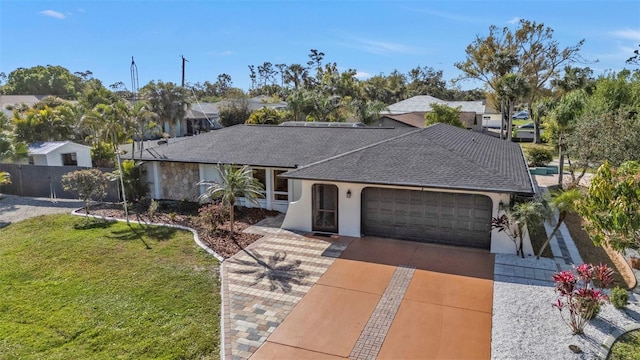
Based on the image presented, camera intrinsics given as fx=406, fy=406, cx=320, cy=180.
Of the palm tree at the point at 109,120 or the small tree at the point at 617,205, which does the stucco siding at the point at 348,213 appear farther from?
the palm tree at the point at 109,120

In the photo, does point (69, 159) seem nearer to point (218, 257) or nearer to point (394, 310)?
point (218, 257)

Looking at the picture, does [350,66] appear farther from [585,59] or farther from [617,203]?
[617,203]

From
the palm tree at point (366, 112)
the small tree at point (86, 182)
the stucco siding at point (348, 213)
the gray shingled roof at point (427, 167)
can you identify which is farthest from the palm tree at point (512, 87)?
the small tree at point (86, 182)

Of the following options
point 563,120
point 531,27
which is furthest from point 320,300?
point 531,27

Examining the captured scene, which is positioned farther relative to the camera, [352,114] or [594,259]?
[352,114]

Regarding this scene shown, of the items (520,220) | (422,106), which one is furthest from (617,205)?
(422,106)

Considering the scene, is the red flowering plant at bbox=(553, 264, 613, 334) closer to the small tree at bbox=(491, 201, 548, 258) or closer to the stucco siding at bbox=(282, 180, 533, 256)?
the small tree at bbox=(491, 201, 548, 258)

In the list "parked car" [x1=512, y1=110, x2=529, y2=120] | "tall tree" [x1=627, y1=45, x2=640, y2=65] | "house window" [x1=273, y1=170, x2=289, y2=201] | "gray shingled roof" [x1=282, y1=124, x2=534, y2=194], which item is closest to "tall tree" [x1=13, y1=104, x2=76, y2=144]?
"house window" [x1=273, y1=170, x2=289, y2=201]
